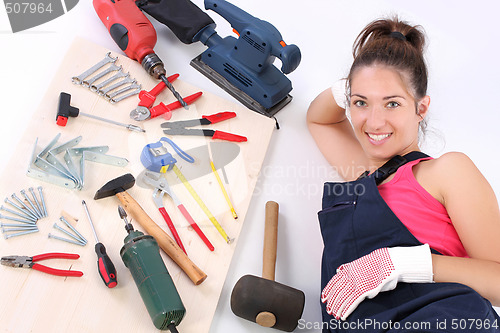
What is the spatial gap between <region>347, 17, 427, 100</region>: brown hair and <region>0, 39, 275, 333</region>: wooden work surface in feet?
1.97

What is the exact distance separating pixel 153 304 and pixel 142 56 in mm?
1147

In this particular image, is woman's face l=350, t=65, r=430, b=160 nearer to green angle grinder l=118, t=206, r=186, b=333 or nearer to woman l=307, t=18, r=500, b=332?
woman l=307, t=18, r=500, b=332

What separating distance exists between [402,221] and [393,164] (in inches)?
8.8

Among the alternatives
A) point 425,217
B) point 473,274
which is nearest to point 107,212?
point 425,217

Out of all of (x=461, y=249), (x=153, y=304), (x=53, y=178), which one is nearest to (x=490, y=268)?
(x=461, y=249)

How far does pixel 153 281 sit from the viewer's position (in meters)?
1.68

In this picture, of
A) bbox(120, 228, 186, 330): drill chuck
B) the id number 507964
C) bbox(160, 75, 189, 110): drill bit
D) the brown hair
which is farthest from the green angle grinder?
the id number 507964

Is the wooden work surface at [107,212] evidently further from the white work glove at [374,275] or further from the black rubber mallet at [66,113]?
the white work glove at [374,275]

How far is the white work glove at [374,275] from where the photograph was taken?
1717mm

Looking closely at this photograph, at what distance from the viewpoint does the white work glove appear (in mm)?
1717

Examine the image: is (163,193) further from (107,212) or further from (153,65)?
(153,65)

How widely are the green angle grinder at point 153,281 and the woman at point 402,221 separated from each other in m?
0.51

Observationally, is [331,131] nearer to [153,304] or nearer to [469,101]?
[469,101]

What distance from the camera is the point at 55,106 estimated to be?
7.11ft
